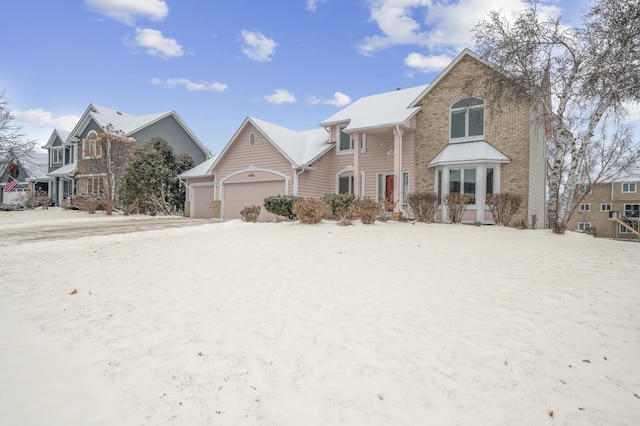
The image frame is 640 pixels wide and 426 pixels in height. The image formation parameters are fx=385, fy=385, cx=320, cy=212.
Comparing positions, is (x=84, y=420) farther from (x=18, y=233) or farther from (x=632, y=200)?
(x=632, y=200)

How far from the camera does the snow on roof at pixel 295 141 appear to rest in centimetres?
2051

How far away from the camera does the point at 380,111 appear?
20188mm

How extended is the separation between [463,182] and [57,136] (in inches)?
1374

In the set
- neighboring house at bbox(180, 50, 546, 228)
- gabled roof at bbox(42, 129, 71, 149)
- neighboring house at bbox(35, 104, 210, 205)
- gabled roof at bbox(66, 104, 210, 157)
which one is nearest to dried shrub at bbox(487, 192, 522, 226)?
neighboring house at bbox(180, 50, 546, 228)

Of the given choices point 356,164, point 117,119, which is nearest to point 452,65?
point 356,164

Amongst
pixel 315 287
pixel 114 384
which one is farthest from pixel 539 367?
pixel 114 384

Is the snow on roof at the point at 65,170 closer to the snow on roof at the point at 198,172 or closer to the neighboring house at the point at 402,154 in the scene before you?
the snow on roof at the point at 198,172

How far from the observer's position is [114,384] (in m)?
3.85

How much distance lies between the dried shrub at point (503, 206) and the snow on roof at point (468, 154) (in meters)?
1.61

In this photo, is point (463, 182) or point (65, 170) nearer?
point (463, 182)

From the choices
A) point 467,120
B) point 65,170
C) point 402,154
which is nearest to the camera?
point 467,120

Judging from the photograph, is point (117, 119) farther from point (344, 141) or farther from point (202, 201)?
point (344, 141)

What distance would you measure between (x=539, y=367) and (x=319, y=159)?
1796cm

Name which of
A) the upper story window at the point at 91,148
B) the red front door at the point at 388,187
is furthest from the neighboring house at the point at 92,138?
the red front door at the point at 388,187
